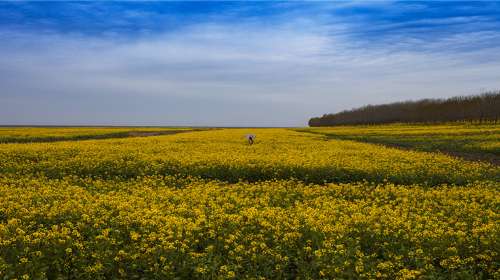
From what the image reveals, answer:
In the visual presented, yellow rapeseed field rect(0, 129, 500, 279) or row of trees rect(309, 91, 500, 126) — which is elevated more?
row of trees rect(309, 91, 500, 126)

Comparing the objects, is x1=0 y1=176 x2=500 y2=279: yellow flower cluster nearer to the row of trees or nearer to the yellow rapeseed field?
the yellow rapeseed field

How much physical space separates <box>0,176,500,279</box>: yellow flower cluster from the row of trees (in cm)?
8766

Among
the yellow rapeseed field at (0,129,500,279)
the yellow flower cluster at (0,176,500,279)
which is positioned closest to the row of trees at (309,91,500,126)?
the yellow rapeseed field at (0,129,500,279)

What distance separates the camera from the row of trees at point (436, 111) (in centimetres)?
8869

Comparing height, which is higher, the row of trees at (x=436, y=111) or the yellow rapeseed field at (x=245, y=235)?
the row of trees at (x=436, y=111)

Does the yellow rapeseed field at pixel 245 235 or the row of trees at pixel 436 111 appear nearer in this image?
the yellow rapeseed field at pixel 245 235

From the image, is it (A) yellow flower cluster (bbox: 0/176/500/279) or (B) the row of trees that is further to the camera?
(B) the row of trees

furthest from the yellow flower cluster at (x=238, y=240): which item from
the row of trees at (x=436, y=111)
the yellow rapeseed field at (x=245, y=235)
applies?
the row of trees at (x=436, y=111)

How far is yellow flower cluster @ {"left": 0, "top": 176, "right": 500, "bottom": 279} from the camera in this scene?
750 cm

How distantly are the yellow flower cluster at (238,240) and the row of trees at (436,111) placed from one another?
87660 mm

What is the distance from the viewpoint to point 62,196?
1270cm

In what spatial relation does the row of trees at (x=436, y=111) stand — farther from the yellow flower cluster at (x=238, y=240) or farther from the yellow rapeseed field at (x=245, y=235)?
the yellow flower cluster at (x=238, y=240)

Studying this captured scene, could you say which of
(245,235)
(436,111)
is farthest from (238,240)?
(436,111)

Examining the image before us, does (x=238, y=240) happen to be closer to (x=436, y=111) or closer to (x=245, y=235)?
(x=245, y=235)
